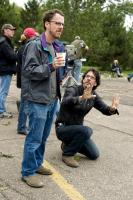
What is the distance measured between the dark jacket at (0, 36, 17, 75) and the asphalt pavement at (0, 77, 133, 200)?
115cm

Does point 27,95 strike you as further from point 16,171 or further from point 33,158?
point 16,171

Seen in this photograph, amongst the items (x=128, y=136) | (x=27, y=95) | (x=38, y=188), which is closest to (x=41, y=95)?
(x=27, y=95)

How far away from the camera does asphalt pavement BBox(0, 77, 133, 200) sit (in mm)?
4891

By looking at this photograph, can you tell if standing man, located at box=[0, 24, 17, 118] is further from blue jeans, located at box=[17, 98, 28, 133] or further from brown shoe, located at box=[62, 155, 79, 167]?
brown shoe, located at box=[62, 155, 79, 167]

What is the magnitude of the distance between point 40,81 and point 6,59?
4417 millimetres

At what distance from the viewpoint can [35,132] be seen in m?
4.88

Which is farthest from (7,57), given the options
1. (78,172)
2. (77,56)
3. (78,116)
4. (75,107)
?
(77,56)

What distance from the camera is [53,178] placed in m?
5.39

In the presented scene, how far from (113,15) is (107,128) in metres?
27.3

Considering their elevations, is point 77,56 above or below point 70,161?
above

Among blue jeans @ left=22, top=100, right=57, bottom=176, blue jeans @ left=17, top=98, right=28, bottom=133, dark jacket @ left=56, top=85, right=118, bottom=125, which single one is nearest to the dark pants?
dark jacket @ left=56, top=85, right=118, bottom=125

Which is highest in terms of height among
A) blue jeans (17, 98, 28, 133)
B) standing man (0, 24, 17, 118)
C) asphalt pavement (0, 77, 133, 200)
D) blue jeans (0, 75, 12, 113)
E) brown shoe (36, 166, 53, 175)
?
standing man (0, 24, 17, 118)

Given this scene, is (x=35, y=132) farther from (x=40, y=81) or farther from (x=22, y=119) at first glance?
(x=22, y=119)

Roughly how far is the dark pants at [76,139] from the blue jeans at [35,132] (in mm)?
889
